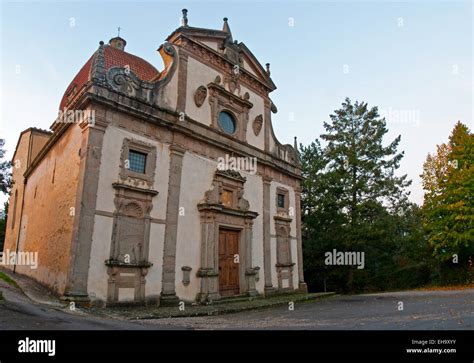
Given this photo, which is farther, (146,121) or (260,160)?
(260,160)

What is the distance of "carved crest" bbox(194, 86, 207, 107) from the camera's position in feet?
55.6

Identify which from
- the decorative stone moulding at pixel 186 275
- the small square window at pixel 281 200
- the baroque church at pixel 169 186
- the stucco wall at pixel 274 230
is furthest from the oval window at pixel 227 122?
the decorative stone moulding at pixel 186 275

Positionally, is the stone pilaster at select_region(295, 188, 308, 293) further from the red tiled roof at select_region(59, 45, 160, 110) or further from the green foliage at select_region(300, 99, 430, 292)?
the red tiled roof at select_region(59, 45, 160, 110)

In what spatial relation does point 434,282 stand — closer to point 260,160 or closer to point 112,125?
point 260,160

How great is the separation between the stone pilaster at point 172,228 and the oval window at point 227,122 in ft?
12.3

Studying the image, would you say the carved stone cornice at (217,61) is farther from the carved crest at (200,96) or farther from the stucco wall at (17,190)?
the stucco wall at (17,190)

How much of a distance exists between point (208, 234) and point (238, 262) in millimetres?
2721

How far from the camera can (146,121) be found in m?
14.5

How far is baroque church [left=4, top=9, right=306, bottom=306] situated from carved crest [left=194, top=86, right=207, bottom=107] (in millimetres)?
48

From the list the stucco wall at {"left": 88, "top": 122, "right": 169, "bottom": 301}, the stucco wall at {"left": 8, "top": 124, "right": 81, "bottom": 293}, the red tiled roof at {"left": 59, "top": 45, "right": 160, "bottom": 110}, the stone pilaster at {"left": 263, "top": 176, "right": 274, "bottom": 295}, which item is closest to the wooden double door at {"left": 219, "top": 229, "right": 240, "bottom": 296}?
the stone pilaster at {"left": 263, "top": 176, "right": 274, "bottom": 295}

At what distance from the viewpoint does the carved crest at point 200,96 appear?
16.9m

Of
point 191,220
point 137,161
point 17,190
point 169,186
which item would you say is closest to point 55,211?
point 137,161
